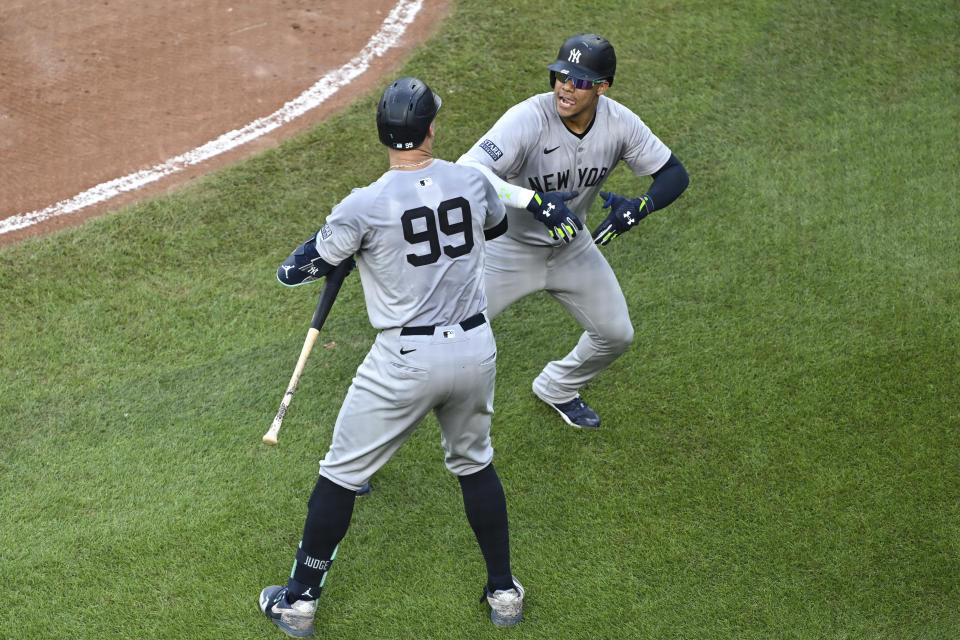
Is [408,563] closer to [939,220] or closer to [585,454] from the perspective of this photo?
[585,454]

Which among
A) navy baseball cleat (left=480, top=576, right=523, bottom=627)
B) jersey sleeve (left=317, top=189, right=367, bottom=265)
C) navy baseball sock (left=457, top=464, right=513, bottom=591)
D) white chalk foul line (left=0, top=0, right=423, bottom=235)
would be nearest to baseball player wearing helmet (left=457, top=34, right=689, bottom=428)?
jersey sleeve (left=317, top=189, right=367, bottom=265)

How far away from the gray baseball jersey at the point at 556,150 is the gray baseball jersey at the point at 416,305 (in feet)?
2.16

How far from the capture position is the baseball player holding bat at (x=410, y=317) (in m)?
3.34

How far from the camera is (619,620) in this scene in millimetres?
4012

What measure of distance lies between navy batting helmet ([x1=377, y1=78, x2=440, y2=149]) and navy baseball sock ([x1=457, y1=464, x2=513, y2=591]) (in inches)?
50.7

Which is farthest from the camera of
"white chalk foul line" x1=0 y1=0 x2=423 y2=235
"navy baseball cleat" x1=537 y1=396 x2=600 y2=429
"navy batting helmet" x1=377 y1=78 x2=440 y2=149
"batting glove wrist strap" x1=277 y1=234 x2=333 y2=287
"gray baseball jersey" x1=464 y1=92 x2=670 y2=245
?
"white chalk foul line" x1=0 y1=0 x2=423 y2=235

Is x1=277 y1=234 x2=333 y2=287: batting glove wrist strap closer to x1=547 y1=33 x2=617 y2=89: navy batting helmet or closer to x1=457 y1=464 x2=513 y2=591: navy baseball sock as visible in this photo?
x1=457 y1=464 x2=513 y2=591: navy baseball sock

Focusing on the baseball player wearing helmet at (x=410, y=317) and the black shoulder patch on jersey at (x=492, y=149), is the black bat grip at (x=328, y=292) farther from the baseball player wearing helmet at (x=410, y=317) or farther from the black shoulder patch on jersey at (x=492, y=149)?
the black shoulder patch on jersey at (x=492, y=149)

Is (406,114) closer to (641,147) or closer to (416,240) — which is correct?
(416,240)

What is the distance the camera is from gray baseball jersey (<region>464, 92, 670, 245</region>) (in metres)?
4.17

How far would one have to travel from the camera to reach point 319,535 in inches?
145

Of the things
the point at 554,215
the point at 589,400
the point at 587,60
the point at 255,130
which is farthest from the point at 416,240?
the point at 255,130

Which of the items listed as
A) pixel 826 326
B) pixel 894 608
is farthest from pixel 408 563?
pixel 826 326

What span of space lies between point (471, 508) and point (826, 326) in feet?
8.72
